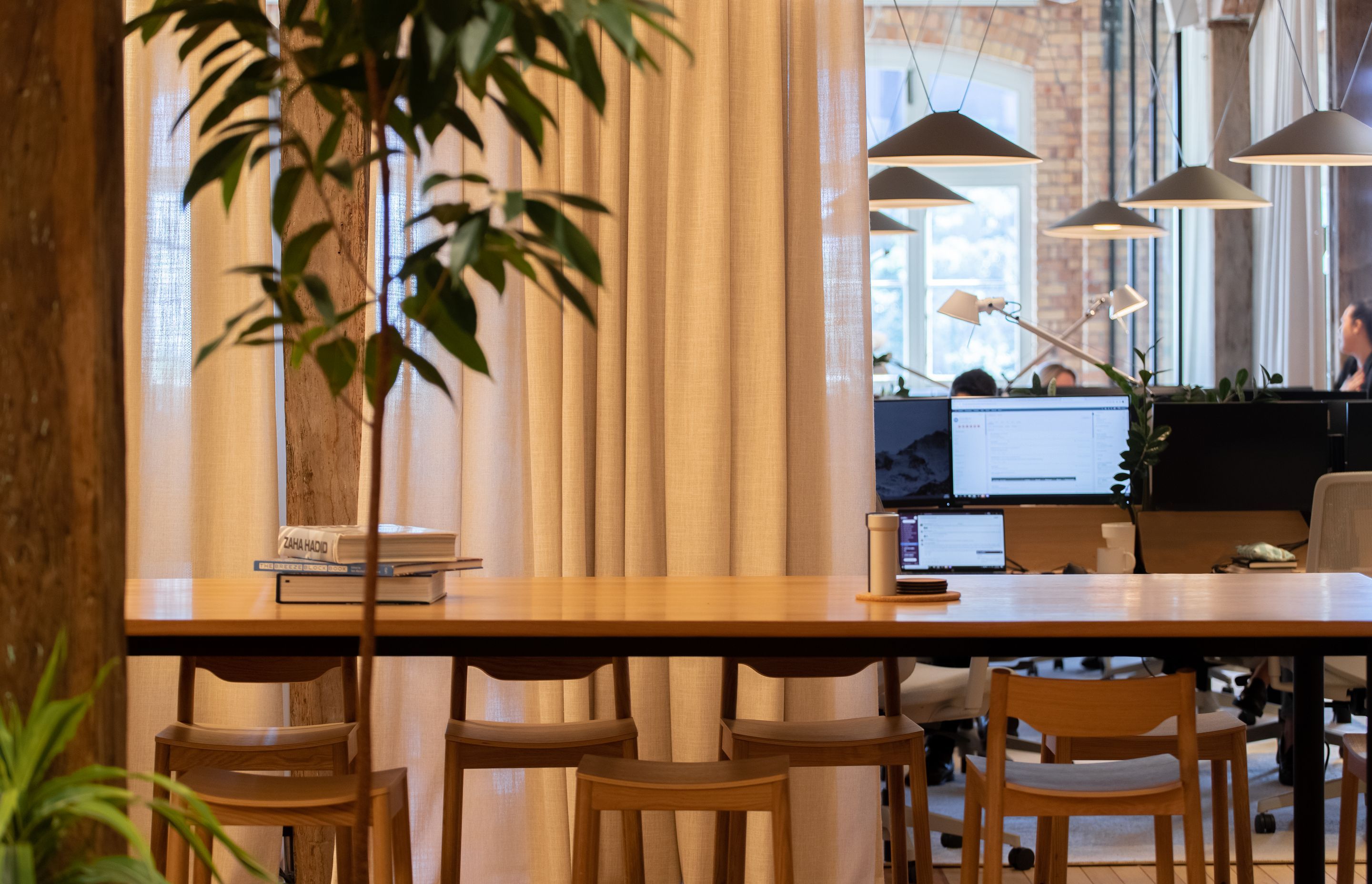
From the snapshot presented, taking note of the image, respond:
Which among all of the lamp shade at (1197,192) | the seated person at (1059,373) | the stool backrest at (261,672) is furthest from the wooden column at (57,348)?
the seated person at (1059,373)

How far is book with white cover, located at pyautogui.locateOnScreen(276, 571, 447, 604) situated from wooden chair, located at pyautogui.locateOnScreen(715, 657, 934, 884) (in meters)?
0.57

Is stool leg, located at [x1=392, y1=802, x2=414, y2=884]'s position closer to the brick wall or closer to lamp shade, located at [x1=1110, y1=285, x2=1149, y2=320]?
lamp shade, located at [x1=1110, y1=285, x2=1149, y2=320]

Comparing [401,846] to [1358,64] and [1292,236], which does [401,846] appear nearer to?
[1358,64]

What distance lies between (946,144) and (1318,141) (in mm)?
1456

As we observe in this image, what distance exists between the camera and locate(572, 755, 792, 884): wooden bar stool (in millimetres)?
1932

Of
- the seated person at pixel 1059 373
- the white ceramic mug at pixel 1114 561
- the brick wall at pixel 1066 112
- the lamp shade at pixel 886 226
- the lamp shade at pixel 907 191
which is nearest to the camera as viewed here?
the white ceramic mug at pixel 1114 561

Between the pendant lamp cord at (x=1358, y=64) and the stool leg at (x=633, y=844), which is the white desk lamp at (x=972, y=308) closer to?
the stool leg at (x=633, y=844)

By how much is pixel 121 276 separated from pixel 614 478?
171 centimetres

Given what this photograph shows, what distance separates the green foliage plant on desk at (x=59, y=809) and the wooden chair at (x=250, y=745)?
1.04 m

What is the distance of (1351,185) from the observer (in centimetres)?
707

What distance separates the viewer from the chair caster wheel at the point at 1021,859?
123 inches

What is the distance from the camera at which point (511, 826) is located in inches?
121

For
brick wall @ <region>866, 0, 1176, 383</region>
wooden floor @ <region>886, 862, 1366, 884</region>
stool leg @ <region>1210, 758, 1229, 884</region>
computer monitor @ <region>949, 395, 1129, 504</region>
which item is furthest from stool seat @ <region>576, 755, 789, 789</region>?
brick wall @ <region>866, 0, 1176, 383</region>

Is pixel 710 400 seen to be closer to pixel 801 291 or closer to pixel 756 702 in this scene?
pixel 801 291
